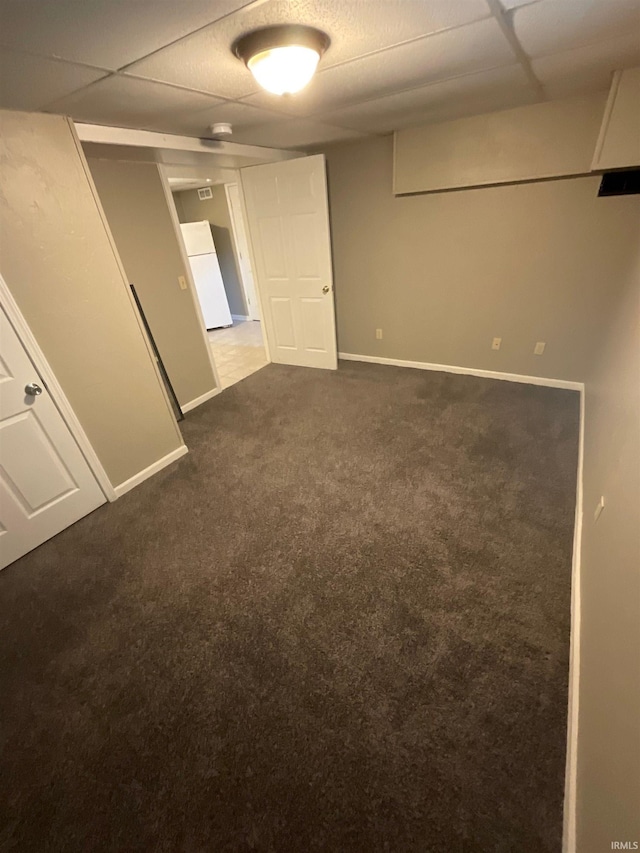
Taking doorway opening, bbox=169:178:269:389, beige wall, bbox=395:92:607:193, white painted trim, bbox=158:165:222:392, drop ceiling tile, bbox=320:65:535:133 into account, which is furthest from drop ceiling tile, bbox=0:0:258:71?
doorway opening, bbox=169:178:269:389

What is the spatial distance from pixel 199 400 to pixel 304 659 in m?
2.78

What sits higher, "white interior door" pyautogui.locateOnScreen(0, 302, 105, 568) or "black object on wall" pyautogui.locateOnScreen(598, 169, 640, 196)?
"black object on wall" pyautogui.locateOnScreen(598, 169, 640, 196)

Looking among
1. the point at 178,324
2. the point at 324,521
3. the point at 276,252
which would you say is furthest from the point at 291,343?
the point at 324,521

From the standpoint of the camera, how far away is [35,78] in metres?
1.32

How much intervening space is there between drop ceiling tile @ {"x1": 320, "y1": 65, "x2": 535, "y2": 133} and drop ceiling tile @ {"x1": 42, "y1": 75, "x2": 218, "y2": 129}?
91 centimetres

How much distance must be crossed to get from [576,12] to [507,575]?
2.13m

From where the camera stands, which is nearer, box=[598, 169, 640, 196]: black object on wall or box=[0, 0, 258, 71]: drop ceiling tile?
Answer: box=[0, 0, 258, 71]: drop ceiling tile

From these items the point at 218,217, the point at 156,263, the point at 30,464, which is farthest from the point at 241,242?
the point at 30,464

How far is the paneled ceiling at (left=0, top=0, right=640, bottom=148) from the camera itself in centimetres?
101

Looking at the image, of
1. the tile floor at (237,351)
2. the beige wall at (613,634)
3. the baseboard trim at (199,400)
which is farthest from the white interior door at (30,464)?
the beige wall at (613,634)

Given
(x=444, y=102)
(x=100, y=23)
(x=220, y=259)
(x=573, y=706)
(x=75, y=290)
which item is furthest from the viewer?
(x=220, y=259)

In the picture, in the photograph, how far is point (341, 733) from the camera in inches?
50.6

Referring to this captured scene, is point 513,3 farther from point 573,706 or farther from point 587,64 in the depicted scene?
point 573,706

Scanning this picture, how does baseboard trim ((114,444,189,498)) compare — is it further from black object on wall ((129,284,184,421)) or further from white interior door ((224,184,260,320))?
white interior door ((224,184,260,320))
